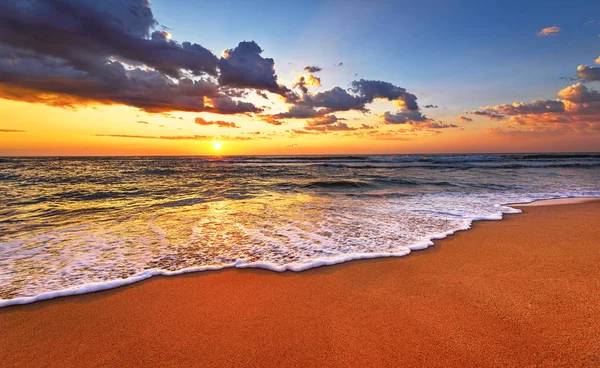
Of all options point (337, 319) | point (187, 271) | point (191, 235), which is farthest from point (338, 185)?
point (337, 319)

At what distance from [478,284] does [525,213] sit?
5795 mm

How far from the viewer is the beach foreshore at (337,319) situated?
230 cm

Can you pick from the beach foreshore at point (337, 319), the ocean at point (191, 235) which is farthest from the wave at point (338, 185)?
the beach foreshore at point (337, 319)

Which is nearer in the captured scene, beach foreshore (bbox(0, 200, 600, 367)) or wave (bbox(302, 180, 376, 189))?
beach foreshore (bbox(0, 200, 600, 367))

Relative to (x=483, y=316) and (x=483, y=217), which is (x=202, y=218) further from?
(x=483, y=217)

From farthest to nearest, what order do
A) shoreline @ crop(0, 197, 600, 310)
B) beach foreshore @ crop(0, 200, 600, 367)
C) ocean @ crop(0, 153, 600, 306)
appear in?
ocean @ crop(0, 153, 600, 306)
shoreline @ crop(0, 197, 600, 310)
beach foreshore @ crop(0, 200, 600, 367)

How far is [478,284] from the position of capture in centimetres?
346

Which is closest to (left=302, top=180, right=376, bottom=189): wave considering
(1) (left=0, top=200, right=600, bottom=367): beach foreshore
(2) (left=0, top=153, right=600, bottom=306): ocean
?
(2) (left=0, top=153, right=600, bottom=306): ocean

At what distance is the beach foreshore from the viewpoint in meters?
2.30

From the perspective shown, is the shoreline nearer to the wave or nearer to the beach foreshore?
the beach foreshore

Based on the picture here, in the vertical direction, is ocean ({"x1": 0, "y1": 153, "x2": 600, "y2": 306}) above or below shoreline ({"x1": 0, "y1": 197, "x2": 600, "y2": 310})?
above

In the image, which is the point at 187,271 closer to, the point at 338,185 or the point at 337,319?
the point at 337,319

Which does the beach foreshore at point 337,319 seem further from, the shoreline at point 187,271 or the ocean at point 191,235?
the ocean at point 191,235

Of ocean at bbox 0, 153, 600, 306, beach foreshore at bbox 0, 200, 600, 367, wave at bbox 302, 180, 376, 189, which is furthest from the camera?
wave at bbox 302, 180, 376, 189
